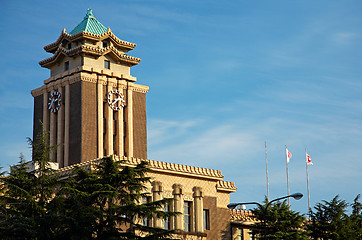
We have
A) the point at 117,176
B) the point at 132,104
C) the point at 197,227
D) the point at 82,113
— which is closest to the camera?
the point at 117,176

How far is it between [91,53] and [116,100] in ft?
19.3

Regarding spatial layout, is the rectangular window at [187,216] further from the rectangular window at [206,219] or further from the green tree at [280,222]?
the green tree at [280,222]

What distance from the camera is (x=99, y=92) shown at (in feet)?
267

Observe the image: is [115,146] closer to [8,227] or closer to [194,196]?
[194,196]

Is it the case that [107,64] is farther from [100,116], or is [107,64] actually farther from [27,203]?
[27,203]

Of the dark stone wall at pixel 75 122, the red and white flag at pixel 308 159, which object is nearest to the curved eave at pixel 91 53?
the dark stone wall at pixel 75 122

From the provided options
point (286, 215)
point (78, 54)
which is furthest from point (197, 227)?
point (78, 54)

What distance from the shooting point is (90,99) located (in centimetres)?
8075

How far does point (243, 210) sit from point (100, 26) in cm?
3086

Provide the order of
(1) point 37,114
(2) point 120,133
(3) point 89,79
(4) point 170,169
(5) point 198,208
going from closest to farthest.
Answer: (4) point 170,169 < (5) point 198,208 < (3) point 89,79 < (2) point 120,133 < (1) point 37,114

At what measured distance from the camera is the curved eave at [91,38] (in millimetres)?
82875

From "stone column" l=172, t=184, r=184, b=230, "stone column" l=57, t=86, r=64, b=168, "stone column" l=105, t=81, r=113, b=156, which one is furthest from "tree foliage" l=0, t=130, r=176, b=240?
"stone column" l=105, t=81, r=113, b=156

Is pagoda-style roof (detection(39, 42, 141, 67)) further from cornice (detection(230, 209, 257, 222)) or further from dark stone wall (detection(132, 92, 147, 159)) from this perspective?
cornice (detection(230, 209, 257, 222))

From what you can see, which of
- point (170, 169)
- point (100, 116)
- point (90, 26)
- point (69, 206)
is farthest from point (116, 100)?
point (69, 206)
